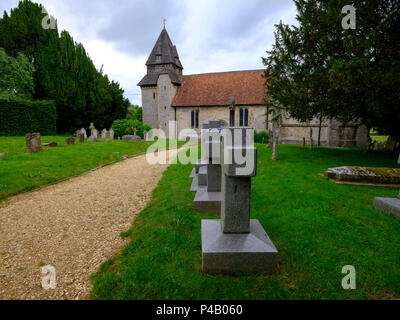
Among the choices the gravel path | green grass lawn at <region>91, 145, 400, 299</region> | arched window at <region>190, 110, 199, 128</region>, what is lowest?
the gravel path

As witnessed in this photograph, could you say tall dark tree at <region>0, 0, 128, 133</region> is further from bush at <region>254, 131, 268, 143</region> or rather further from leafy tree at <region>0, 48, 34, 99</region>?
bush at <region>254, 131, 268, 143</region>

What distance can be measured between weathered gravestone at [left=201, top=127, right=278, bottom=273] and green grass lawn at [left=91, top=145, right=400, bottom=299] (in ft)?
0.52

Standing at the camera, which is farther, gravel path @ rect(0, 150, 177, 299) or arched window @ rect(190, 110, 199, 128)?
arched window @ rect(190, 110, 199, 128)

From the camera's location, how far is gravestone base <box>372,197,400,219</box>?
4168 mm

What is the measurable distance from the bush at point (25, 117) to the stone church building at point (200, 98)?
12240 mm

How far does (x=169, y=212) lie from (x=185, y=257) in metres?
1.82

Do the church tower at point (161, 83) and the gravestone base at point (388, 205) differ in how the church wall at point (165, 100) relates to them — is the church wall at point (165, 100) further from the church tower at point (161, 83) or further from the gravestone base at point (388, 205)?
the gravestone base at point (388, 205)

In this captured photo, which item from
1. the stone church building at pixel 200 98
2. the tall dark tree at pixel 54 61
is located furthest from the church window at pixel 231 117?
the tall dark tree at pixel 54 61

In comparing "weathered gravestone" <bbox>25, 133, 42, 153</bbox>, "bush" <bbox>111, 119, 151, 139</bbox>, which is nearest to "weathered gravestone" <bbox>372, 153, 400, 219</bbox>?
"weathered gravestone" <bbox>25, 133, 42, 153</bbox>

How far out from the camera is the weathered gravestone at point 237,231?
278 centimetres

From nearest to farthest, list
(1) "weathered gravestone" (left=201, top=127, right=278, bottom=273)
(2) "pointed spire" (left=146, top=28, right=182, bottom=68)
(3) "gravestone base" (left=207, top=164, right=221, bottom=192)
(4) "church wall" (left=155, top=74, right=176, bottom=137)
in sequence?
(1) "weathered gravestone" (left=201, top=127, right=278, bottom=273)
(3) "gravestone base" (left=207, top=164, right=221, bottom=192)
(4) "church wall" (left=155, top=74, right=176, bottom=137)
(2) "pointed spire" (left=146, top=28, right=182, bottom=68)

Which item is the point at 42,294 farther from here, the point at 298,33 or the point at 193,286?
the point at 298,33

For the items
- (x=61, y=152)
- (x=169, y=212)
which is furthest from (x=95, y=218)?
(x=61, y=152)
